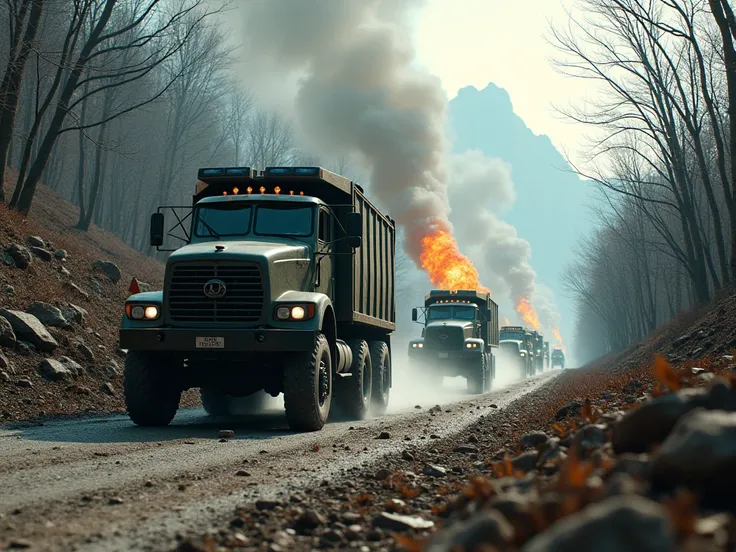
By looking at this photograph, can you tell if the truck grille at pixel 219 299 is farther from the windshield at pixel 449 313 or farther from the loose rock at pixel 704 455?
the windshield at pixel 449 313

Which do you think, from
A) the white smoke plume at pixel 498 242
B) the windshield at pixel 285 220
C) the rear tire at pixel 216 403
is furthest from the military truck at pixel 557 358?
the windshield at pixel 285 220

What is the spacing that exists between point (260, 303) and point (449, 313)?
17474 millimetres

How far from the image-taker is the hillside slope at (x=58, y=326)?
497 inches

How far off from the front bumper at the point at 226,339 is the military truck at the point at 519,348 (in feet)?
115

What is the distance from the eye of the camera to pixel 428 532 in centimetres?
426

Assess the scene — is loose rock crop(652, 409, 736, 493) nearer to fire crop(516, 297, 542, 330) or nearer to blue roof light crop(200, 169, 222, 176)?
blue roof light crop(200, 169, 222, 176)

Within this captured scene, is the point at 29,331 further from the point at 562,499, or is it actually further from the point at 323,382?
the point at 562,499

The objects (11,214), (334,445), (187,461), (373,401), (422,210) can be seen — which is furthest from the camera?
(422,210)

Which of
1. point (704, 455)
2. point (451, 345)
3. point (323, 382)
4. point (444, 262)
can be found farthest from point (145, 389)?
point (444, 262)

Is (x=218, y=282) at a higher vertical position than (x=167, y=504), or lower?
higher

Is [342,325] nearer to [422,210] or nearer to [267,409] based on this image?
Result: [267,409]

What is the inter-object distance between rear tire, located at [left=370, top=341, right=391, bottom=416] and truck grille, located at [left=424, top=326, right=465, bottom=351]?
9.97 meters

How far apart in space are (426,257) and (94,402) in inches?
819

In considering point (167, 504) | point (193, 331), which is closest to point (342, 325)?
point (193, 331)
